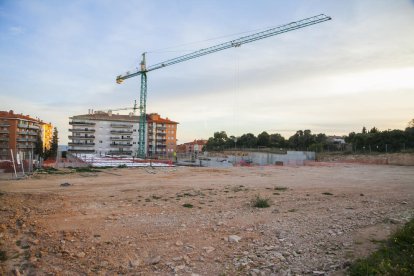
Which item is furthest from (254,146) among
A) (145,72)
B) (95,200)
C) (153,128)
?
(95,200)

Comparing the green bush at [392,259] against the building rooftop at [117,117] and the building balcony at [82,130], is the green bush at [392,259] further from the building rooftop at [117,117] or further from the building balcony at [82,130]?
the building rooftop at [117,117]

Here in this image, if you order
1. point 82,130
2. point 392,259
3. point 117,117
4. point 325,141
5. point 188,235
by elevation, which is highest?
point 117,117

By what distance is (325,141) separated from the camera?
3937 inches

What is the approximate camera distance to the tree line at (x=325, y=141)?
209 ft

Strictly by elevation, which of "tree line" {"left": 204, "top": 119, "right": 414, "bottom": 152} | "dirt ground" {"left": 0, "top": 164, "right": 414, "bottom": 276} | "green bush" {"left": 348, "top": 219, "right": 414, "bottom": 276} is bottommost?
"dirt ground" {"left": 0, "top": 164, "right": 414, "bottom": 276}

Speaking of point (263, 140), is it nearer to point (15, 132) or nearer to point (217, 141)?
point (217, 141)

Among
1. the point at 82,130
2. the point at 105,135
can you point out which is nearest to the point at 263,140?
the point at 105,135

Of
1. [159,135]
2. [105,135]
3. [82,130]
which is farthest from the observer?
[159,135]

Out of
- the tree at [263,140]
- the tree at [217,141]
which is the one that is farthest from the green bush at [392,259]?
the tree at [217,141]

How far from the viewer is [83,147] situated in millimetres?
105688

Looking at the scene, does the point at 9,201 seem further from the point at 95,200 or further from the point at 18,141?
the point at 18,141

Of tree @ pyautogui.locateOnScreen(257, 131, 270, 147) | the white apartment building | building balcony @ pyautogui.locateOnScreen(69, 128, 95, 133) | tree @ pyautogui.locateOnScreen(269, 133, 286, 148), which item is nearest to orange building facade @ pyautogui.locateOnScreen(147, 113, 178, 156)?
the white apartment building

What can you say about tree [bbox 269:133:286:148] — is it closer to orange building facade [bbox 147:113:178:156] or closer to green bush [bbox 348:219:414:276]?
orange building facade [bbox 147:113:178:156]

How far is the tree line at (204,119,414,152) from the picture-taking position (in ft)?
209
